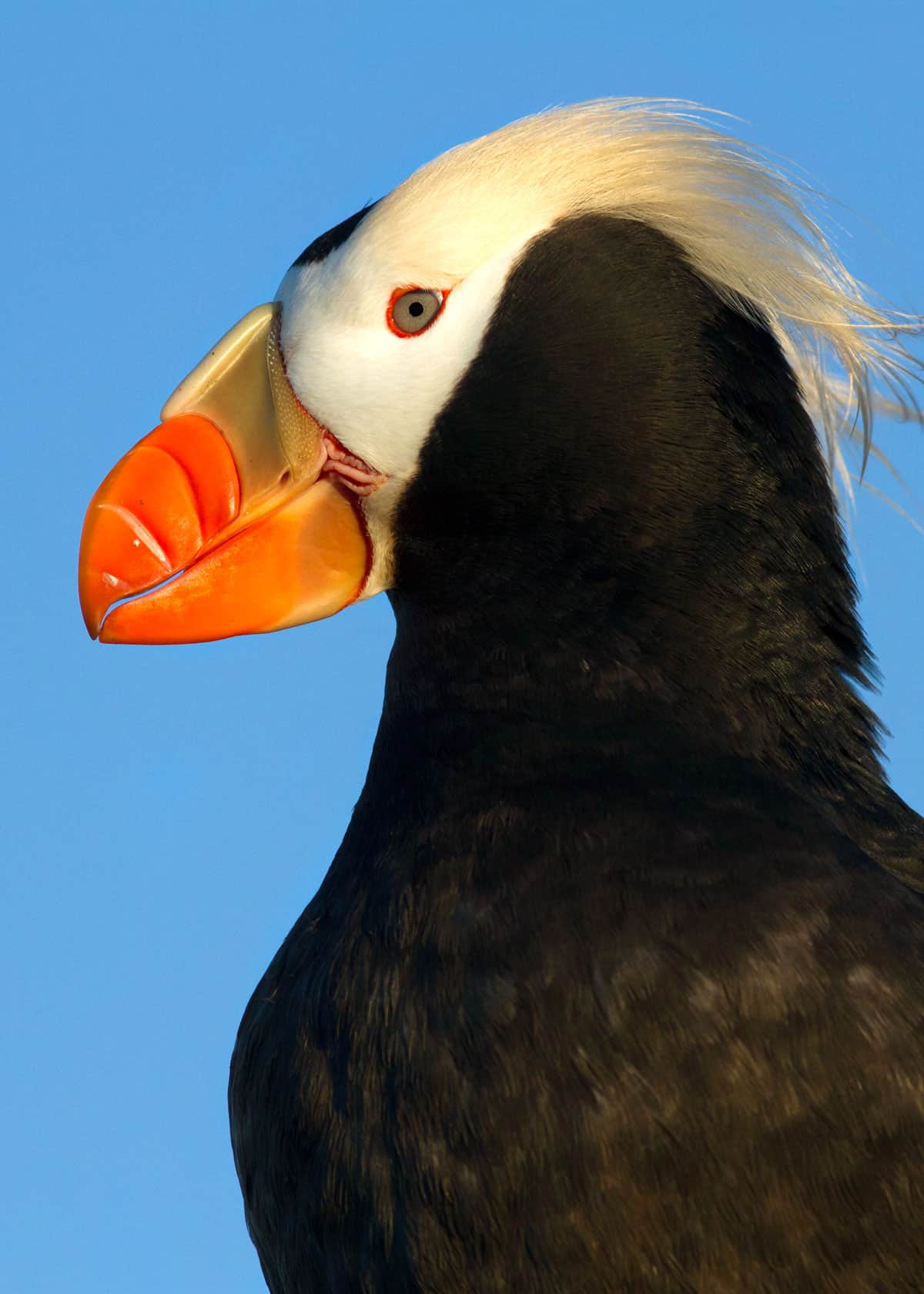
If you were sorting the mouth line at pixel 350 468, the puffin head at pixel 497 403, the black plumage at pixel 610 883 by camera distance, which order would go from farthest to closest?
the mouth line at pixel 350 468, the puffin head at pixel 497 403, the black plumage at pixel 610 883

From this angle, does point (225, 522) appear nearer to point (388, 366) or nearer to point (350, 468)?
point (350, 468)

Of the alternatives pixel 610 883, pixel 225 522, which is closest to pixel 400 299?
pixel 225 522

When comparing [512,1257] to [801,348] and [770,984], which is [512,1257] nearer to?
[770,984]

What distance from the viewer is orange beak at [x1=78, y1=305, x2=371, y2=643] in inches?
126

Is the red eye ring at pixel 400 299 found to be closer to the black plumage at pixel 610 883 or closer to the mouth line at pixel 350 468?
the black plumage at pixel 610 883

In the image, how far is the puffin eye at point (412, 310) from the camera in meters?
3.22

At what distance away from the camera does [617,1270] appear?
2.49 meters

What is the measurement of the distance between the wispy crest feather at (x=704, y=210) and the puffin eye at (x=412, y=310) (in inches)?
2.8

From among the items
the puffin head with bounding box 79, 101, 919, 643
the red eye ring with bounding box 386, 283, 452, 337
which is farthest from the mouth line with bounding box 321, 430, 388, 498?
the red eye ring with bounding box 386, 283, 452, 337

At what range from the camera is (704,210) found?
329 cm

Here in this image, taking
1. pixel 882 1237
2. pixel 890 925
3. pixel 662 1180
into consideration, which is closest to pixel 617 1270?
pixel 662 1180

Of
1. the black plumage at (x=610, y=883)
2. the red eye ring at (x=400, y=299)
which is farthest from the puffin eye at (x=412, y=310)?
the black plumage at (x=610, y=883)

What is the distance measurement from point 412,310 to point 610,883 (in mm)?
1156

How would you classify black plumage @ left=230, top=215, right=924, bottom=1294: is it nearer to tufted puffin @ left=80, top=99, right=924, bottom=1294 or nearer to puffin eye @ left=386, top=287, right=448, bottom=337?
tufted puffin @ left=80, top=99, right=924, bottom=1294
